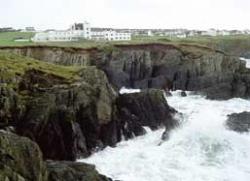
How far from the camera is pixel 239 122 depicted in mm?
41938

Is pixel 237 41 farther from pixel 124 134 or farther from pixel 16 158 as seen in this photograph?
pixel 16 158

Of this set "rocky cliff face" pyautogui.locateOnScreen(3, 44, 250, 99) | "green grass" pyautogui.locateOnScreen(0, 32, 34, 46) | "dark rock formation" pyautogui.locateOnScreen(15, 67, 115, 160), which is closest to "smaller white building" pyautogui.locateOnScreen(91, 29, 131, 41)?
"green grass" pyautogui.locateOnScreen(0, 32, 34, 46)

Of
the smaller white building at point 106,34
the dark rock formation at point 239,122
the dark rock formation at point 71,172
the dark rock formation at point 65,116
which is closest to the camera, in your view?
the dark rock formation at point 71,172

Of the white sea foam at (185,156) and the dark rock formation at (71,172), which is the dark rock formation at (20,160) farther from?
the white sea foam at (185,156)

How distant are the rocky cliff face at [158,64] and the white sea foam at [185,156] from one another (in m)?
20.1

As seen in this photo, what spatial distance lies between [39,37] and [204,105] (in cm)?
6300

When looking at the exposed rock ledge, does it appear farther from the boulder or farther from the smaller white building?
the smaller white building

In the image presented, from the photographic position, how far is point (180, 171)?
101ft

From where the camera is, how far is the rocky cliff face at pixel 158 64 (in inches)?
2544

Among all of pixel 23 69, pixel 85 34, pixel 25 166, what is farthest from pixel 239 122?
pixel 85 34

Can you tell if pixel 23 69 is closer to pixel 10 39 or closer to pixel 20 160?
pixel 20 160

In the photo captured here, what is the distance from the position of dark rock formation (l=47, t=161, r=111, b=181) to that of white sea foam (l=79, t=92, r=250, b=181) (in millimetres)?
4250

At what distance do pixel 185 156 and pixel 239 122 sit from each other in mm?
9330

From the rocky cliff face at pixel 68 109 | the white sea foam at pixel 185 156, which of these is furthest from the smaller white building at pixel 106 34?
the white sea foam at pixel 185 156
